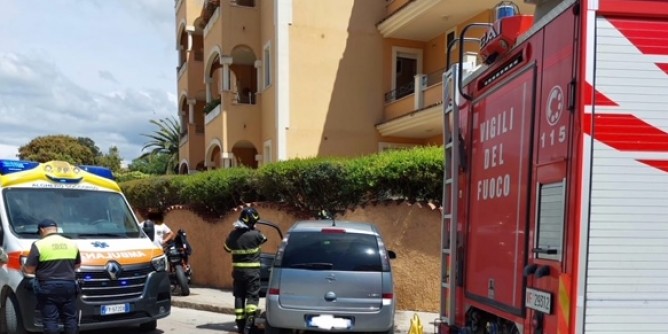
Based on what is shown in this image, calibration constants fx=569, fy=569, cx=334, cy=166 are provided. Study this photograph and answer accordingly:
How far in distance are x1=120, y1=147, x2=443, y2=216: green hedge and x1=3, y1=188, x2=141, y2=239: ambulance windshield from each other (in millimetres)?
3076

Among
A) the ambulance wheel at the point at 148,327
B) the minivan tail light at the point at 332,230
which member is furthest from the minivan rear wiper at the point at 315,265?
the ambulance wheel at the point at 148,327

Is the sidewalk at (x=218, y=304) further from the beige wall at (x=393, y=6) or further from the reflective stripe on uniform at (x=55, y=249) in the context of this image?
the beige wall at (x=393, y=6)

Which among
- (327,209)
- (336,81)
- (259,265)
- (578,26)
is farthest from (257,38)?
(578,26)

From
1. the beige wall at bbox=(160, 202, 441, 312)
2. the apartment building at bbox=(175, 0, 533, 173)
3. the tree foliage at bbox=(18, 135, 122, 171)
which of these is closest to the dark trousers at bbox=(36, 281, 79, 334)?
the beige wall at bbox=(160, 202, 441, 312)

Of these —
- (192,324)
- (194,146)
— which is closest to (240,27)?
(194,146)

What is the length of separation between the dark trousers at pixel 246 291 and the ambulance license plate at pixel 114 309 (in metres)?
1.45

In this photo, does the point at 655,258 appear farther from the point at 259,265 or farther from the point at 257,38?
the point at 257,38

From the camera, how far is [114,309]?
24.0 ft

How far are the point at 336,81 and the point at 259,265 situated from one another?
1073cm

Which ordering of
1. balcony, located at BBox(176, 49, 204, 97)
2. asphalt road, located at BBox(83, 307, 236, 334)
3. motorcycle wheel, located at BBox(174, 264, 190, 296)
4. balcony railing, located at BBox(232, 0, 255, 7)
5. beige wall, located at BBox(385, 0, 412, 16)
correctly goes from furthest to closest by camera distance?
balcony, located at BBox(176, 49, 204, 97), balcony railing, located at BBox(232, 0, 255, 7), beige wall, located at BBox(385, 0, 412, 16), motorcycle wheel, located at BBox(174, 264, 190, 296), asphalt road, located at BBox(83, 307, 236, 334)

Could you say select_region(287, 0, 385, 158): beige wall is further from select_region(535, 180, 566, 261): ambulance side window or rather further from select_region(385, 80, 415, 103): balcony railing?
select_region(535, 180, 566, 261): ambulance side window

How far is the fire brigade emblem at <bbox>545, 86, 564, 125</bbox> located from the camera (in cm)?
319

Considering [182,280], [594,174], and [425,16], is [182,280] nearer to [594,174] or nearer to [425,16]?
[594,174]

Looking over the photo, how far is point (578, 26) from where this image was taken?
301 cm
